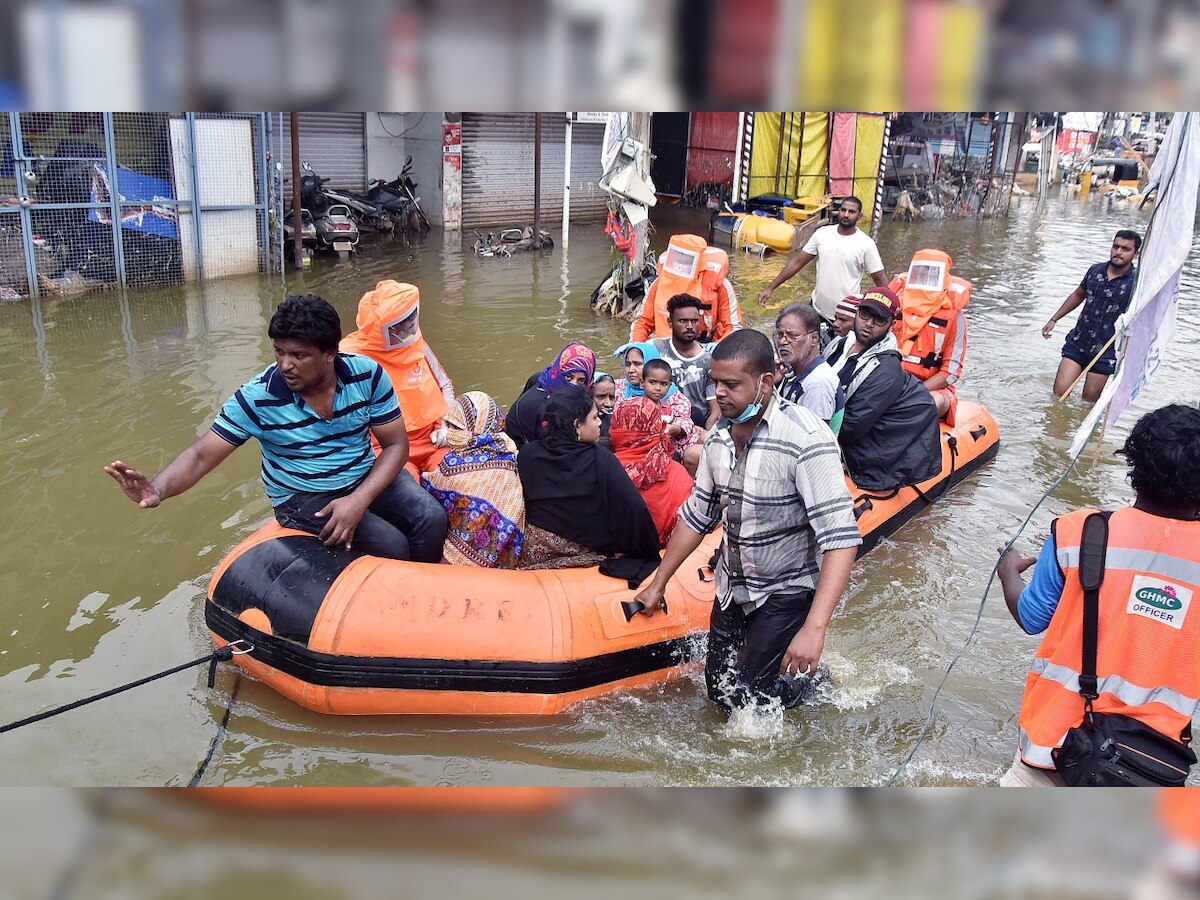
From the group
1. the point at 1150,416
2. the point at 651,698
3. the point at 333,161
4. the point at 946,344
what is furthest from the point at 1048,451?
the point at 333,161

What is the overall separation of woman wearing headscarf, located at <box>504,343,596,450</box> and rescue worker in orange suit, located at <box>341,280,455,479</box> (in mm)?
411

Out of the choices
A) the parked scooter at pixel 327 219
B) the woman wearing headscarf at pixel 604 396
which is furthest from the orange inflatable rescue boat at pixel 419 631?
the parked scooter at pixel 327 219

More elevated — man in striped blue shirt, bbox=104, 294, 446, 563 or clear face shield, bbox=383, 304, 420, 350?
clear face shield, bbox=383, 304, 420, 350

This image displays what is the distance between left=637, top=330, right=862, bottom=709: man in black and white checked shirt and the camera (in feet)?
10.1

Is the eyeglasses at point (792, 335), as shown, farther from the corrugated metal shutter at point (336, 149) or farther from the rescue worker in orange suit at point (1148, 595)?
the corrugated metal shutter at point (336, 149)

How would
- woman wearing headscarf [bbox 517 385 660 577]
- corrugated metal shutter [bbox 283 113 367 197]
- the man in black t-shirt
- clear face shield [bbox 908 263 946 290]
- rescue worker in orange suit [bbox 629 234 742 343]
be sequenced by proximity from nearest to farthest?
woman wearing headscarf [bbox 517 385 660 577]
the man in black t-shirt
clear face shield [bbox 908 263 946 290]
rescue worker in orange suit [bbox 629 234 742 343]
corrugated metal shutter [bbox 283 113 367 197]

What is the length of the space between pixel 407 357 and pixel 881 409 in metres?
2.62

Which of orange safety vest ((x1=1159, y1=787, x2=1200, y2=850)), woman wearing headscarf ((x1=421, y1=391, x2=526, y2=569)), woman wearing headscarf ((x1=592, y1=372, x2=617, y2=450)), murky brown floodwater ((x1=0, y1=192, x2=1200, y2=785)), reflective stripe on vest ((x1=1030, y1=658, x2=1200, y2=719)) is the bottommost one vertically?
murky brown floodwater ((x1=0, y1=192, x2=1200, y2=785))

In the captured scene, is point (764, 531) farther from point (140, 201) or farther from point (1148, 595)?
point (140, 201)

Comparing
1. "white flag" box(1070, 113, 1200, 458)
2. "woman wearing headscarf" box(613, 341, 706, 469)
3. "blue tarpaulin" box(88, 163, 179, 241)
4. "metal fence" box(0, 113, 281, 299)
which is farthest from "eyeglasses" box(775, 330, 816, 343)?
"blue tarpaulin" box(88, 163, 179, 241)

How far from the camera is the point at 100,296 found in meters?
10.4

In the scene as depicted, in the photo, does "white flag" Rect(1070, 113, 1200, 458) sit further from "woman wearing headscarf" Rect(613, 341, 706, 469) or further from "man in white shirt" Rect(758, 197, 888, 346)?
"man in white shirt" Rect(758, 197, 888, 346)
